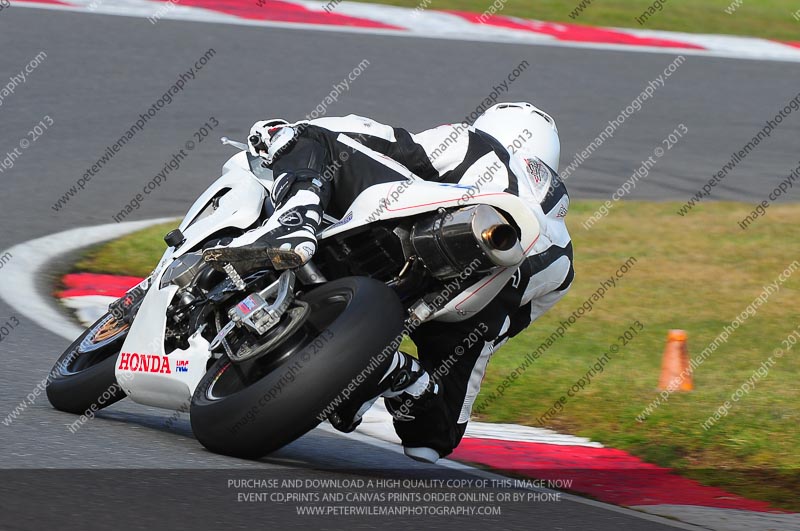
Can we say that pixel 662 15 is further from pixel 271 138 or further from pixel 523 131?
pixel 271 138

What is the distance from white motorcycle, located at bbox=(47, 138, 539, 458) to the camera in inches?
158

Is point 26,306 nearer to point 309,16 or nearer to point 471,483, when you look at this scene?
point 471,483

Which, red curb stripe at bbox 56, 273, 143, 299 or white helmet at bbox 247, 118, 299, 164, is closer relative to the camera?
white helmet at bbox 247, 118, 299, 164

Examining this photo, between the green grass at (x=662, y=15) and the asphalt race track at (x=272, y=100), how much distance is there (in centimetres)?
143

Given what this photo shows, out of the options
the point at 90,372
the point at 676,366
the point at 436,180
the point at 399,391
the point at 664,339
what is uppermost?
the point at 436,180

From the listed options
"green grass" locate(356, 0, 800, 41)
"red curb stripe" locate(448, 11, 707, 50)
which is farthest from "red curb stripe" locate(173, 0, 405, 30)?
"red curb stripe" locate(448, 11, 707, 50)

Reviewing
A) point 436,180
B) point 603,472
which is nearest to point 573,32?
point 603,472

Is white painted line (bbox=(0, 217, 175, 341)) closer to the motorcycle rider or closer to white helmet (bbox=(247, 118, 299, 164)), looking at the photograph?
white helmet (bbox=(247, 118, 299, 164))

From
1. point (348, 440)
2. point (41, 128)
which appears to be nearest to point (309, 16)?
point (41, 128)

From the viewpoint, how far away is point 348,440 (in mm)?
5277

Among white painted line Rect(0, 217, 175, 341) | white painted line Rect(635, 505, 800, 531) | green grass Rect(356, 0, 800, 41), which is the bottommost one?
green grass Rect(356, 0, 800, 41)

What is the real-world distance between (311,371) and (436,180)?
111 cm

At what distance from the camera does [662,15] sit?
17188 millimetres

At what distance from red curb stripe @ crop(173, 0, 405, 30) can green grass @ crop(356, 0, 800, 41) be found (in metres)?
1.26
